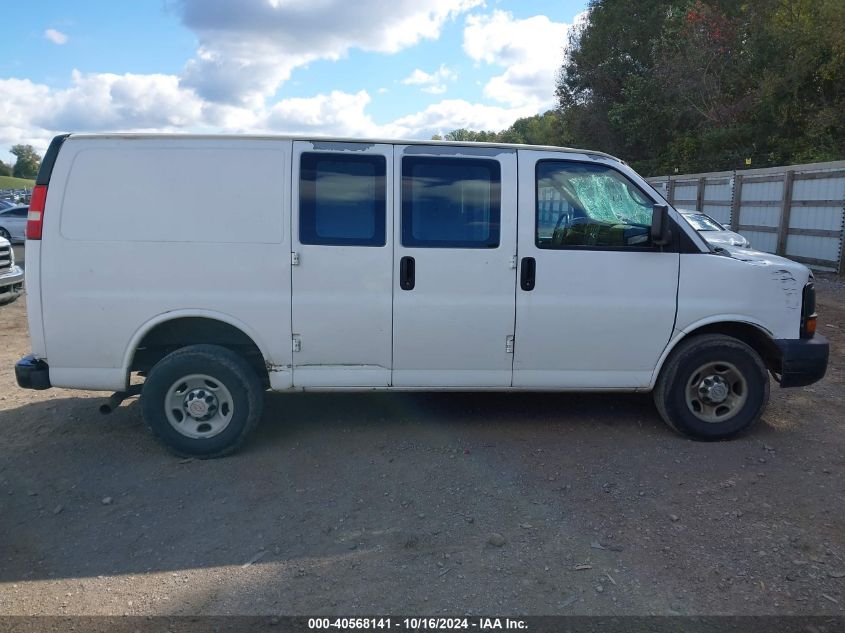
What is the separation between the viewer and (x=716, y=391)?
5094 mm

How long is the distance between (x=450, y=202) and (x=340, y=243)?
82 centimetres

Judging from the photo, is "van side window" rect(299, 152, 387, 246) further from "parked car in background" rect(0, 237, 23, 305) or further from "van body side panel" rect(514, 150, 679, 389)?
"parked car in background" rect(0, 237, 23, 305)

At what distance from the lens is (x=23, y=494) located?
4391 mm

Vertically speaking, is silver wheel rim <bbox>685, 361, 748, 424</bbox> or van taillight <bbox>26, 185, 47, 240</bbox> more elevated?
van taillight <bbox>26, 185, 47, 240</bbox>

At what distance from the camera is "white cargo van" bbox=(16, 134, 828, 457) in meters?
4.70

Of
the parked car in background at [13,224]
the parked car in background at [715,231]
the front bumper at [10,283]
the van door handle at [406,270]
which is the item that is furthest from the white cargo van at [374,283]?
the parked car in background at [13,224]

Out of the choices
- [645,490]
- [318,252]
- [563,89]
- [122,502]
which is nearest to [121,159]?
[318,252]

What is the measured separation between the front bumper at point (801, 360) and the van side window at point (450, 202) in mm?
2276

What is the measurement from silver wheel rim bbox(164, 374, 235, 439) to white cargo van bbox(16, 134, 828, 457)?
0.6 inches

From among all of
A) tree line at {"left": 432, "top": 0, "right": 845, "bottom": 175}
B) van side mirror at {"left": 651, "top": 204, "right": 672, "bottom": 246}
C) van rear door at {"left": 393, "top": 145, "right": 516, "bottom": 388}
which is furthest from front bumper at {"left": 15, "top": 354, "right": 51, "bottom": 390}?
tree line at {"left": 432, "top": 0, "right": 845, "bottom": 175}

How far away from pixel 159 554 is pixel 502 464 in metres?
2.23

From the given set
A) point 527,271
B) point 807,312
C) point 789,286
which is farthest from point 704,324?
point 527,271

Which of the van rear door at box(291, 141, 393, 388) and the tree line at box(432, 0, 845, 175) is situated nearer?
the van rear door at box(291, 141, 393, 388)

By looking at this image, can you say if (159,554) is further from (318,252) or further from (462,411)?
(462,411)
